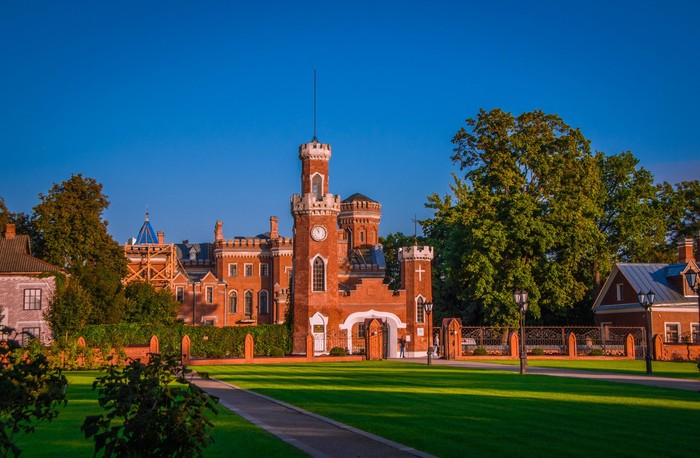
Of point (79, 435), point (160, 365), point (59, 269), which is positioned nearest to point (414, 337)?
point (59, 269)

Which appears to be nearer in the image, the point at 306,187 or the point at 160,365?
the point at 160,365

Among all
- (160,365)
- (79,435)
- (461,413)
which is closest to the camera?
(160,365)

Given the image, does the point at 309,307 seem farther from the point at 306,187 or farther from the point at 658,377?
the point at 658,377

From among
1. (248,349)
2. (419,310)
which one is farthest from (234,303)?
(248,349)

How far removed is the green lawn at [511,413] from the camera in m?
11.5

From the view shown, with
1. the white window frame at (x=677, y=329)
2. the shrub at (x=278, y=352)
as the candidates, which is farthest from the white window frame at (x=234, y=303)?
the white window frame at (x=677, y=329)

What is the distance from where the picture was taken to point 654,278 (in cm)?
5181

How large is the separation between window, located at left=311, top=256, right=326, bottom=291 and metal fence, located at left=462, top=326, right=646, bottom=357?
9.94m

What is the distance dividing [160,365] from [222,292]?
73.2 metres

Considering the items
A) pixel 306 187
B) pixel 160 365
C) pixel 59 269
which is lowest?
pixel 160 365

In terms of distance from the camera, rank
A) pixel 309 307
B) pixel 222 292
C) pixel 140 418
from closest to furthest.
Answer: pixel 140 418 < pixel 309 307 < pixel 222 292

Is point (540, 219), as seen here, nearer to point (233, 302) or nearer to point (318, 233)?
point (318, 233)

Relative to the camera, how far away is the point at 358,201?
87.7m

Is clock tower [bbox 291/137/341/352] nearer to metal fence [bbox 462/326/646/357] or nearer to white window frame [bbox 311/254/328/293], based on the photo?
white window frame [bbox 311/254/328/293]
